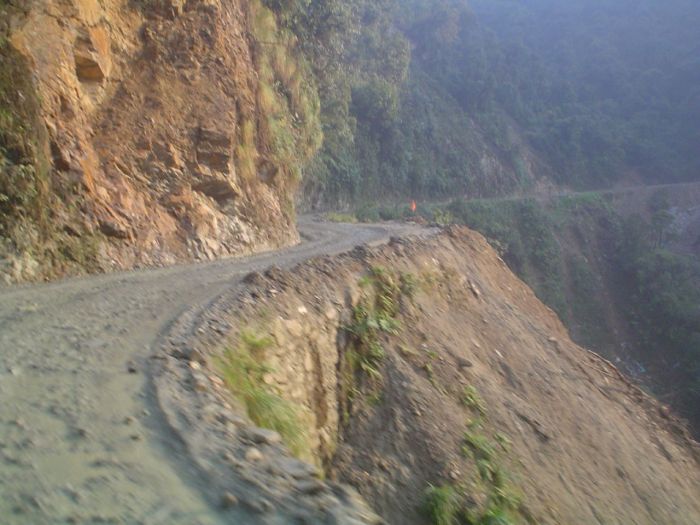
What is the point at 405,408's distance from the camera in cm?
662

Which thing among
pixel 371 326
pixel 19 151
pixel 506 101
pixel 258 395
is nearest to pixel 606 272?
pixel 506 101

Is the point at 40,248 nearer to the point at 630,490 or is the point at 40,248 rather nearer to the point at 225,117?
the point at 225,117

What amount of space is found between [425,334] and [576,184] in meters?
54.7

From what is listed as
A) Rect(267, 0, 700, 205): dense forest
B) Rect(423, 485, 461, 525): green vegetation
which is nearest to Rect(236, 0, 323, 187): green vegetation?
Rect(267, 0, 700, 205): dense forest

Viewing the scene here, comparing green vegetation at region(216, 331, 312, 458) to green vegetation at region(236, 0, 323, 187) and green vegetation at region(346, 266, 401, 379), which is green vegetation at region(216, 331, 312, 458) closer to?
green vegetation at region(346, 266, 401, 379)

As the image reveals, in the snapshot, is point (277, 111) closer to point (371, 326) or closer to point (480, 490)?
point (371, 326)

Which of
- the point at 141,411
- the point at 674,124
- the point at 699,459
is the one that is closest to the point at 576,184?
the point at 674,124

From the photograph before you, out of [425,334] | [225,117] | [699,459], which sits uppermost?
[225,117]

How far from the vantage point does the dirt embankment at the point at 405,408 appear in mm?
3945

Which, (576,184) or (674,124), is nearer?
(576,184)

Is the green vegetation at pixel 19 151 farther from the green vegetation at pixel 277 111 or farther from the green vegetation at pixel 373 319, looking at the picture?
the green vegetation at pixel 277 111

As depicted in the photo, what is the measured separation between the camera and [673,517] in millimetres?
8398

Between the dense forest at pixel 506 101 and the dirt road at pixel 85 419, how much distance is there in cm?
2463

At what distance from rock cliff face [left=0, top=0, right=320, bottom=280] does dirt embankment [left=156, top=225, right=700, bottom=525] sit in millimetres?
3184
